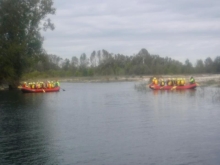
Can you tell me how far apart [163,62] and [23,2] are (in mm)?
72949

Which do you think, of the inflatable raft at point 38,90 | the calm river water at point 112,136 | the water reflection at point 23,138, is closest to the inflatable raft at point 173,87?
the inflatable raft at point 38,90

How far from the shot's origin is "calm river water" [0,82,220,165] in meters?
17.2

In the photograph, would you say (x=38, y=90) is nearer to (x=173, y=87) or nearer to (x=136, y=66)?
(x=173, y=87)

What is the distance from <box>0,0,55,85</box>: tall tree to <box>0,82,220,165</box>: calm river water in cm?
2216

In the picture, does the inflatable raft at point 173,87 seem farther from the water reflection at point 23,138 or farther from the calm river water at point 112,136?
the water reflection at point 23,138

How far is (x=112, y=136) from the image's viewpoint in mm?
21578

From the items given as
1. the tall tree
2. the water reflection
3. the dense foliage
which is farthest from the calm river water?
the dense foliage

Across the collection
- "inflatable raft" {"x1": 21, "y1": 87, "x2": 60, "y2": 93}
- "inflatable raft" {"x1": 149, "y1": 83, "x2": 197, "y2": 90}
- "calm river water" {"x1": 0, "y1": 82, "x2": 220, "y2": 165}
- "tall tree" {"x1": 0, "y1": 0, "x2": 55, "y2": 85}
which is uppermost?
"tall tree" {"x1": 0, "y1": 0, "x2": 55, "y2": 85}

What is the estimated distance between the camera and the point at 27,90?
57781 millimetres

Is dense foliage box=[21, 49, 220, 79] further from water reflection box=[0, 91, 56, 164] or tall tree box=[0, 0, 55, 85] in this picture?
water reflection box=[0, 91, 56, 164]

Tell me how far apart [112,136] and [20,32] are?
36753 mm

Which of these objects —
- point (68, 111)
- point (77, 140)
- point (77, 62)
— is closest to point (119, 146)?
point (77, 140)

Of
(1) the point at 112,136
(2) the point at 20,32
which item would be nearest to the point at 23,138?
(1) the point at 112,136

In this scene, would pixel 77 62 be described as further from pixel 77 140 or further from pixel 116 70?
pixel 77 140
